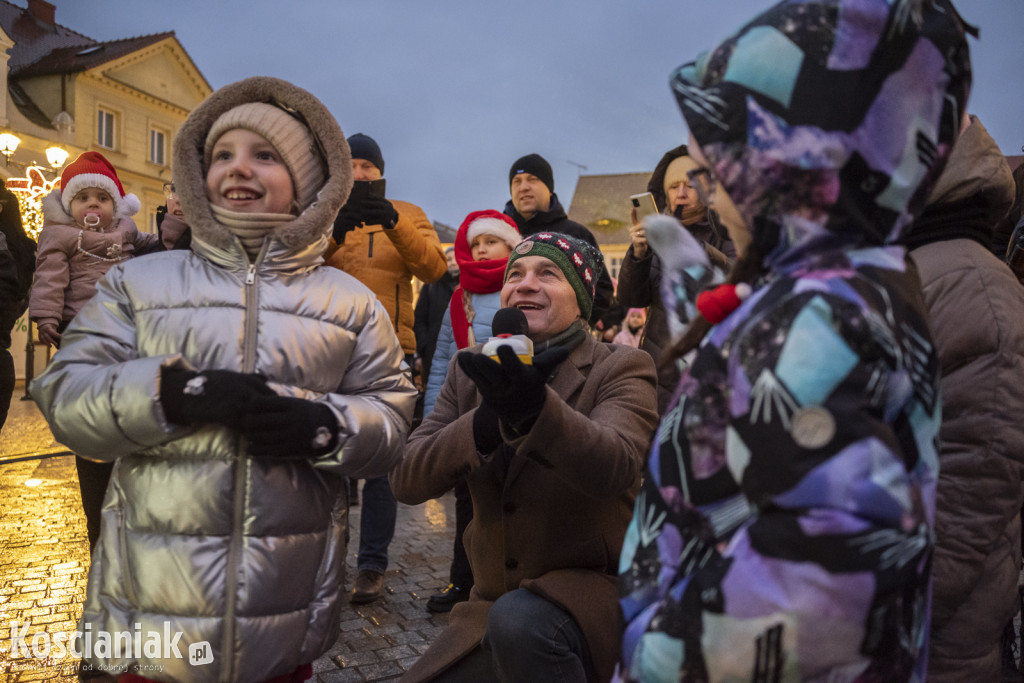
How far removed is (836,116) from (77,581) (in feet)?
14.1

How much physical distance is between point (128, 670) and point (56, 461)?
6.76 metres

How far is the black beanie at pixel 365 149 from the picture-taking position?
430 cm

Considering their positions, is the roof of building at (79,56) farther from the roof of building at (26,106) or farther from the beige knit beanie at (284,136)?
the beige knit beanie at (284,136)

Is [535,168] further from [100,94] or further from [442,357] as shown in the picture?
[100,94]

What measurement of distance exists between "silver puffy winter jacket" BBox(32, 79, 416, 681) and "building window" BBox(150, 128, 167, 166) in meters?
28.0

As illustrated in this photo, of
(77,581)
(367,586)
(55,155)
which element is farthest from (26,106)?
(367,586)

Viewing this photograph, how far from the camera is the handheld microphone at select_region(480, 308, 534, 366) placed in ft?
6.10

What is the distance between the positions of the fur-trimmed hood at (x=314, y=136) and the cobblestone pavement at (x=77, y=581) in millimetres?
1974

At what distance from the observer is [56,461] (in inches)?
292

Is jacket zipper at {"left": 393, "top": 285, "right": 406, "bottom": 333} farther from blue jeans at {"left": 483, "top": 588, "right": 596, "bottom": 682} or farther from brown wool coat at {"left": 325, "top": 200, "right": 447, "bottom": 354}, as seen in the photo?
blue jeans at {"left": 483, "top": 588, "right": 596, "bottom": 682}

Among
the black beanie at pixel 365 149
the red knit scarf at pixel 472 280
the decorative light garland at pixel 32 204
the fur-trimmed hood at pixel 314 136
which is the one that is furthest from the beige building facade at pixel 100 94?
the fur-trimmed hood at pixel 314 136

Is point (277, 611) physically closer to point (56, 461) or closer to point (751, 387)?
point (751, 387)

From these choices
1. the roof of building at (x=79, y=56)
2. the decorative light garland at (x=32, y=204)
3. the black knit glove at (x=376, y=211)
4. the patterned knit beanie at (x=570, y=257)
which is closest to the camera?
the patterned knit beanie at (x=570, y=257)

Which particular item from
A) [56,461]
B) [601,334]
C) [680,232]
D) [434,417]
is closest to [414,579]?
[434,417]
